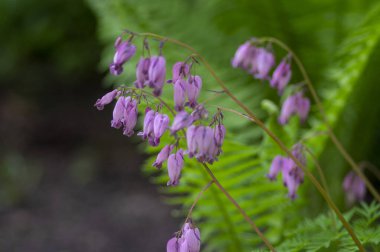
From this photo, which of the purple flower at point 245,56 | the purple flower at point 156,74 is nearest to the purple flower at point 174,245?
the purple flower at point 156,74

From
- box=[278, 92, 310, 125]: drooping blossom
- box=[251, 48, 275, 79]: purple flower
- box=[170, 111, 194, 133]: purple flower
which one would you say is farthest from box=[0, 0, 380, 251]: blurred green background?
box=[170, 111, 194, 133]: purple flower

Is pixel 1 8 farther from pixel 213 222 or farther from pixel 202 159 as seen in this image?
pixel 202 159

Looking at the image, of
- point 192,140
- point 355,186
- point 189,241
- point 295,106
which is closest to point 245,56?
point 295,106

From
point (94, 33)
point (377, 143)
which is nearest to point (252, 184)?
point (377, 143)

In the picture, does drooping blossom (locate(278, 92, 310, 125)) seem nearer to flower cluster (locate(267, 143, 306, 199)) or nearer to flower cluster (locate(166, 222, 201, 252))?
flower cluster (locate(267, 143, 306, 199))

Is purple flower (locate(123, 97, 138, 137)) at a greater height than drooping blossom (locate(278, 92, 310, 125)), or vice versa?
drooping blossom (locate(278, 92, 310, 125))
